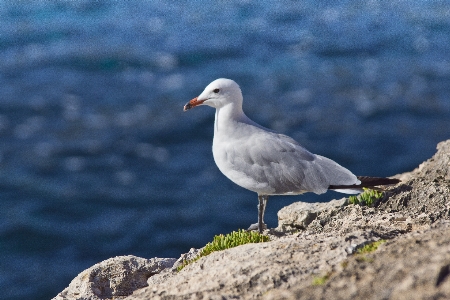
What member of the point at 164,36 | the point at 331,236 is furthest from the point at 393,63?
the point at 331,236

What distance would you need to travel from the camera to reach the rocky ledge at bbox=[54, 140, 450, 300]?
4.52 m

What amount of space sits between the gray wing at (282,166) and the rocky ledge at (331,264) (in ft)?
1.39

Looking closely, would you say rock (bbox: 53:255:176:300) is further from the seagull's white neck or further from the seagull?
the seagull's white neck

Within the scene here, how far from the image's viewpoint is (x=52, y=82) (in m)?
22.3

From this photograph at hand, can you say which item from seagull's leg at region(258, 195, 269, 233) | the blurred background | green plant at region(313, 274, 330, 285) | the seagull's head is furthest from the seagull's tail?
the blurred background

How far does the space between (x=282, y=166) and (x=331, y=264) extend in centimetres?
375

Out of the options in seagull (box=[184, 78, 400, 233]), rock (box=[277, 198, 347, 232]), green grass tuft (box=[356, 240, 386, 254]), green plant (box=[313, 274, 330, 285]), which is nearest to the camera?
green plant (box=[313, 274, 330, 285])

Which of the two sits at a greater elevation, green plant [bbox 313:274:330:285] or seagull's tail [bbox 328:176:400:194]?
seagull's tail [bbox 328:176:400:194]

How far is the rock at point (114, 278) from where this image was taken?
7.40 meters

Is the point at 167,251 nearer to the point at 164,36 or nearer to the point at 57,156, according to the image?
the point at 57,156

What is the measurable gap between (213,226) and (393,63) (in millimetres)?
10076

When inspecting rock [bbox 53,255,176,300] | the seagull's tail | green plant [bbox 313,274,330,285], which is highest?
the seagull's tail

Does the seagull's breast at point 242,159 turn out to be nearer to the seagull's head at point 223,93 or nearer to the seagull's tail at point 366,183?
the seagull's head at point 223,93

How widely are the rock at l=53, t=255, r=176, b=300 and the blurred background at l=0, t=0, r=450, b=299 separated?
27.7 ft
